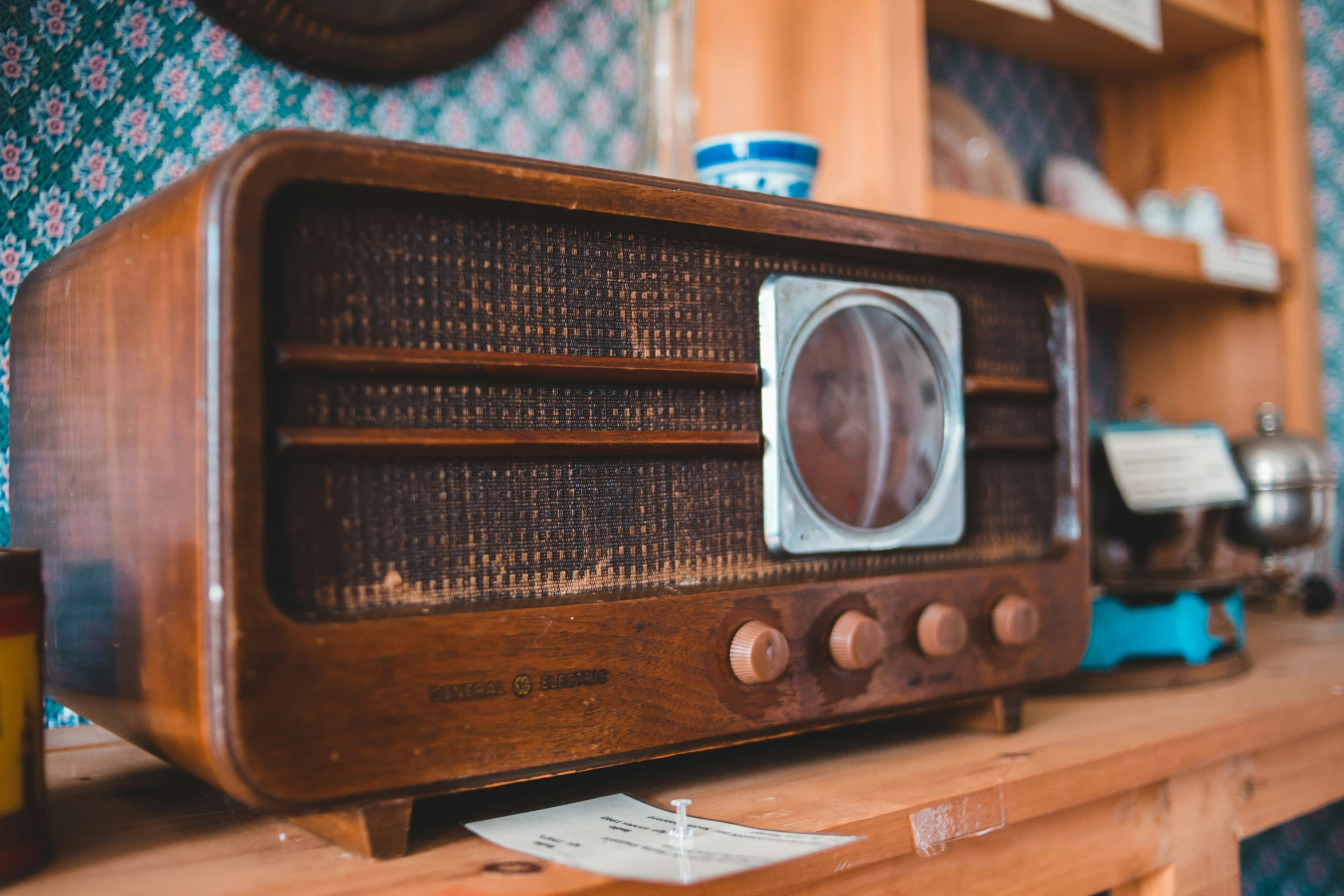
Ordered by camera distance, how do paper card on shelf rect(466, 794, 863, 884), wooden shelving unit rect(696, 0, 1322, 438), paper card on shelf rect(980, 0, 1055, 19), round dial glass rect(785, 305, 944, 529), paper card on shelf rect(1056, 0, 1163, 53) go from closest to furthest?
paper card on shelf rect(466, 794, 863, 884) → round dial glass rect(785, 305, 944, 529) → wooden shelving unit rect(696, 0, 1322, 438) → paper card on shelf rect(980, 0, 1055, 19) → paper card on shelf rect(1056, 0, 1163, 53)

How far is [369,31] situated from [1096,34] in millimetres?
1211

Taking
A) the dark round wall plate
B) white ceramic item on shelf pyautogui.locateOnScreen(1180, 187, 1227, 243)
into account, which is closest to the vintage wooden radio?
the dark round wall plate

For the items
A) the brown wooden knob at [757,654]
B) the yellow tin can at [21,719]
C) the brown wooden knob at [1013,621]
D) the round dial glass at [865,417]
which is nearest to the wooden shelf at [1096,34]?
the round dial glass at [865,417]

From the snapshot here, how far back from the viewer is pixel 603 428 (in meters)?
0.67

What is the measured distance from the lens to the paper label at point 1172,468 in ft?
4.41

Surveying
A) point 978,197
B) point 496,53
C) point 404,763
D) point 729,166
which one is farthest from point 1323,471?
point 404,763

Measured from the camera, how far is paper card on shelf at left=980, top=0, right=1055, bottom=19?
1374 millimetres

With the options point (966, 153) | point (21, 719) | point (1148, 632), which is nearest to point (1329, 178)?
point (966, 153)

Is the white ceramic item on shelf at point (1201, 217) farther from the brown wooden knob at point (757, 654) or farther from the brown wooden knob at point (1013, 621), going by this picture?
the brown wooden knob at point (757, 654)

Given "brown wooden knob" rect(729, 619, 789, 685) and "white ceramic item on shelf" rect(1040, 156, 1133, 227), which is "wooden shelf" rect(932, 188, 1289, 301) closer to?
"white ceramic item on shelf" rect(1040, 156, 1133, 227)

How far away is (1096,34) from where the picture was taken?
1668mm

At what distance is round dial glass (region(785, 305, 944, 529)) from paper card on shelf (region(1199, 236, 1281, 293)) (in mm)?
1056

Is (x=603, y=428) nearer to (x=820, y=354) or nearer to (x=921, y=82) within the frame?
(x=820, y=354)

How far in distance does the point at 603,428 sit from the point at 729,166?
37cm
